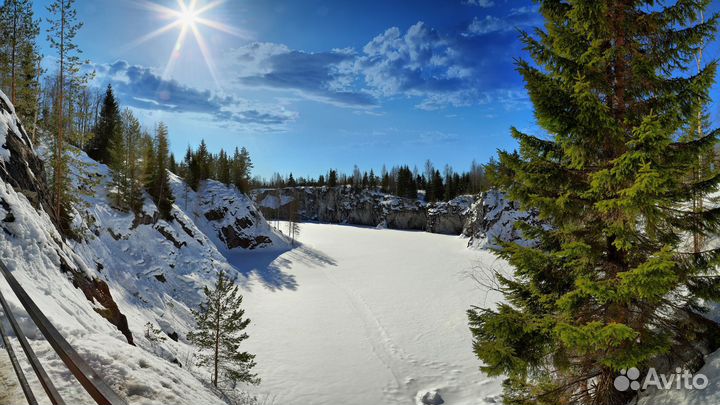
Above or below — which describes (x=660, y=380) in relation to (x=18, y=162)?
below

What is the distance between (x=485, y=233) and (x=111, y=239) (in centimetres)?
4560

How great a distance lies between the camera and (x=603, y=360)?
20.6 ft

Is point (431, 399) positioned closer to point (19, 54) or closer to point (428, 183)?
point (19, 54)

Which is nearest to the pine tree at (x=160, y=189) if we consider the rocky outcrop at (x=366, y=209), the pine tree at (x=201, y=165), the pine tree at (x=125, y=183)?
the pine tree at (x=125, y=183)

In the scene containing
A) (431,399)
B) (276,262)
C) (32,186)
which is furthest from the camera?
(276,262)

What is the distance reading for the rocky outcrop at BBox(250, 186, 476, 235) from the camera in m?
82.2

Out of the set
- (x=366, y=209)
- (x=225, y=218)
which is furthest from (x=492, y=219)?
(x=366, y=209)

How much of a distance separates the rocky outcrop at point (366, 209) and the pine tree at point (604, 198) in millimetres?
72420

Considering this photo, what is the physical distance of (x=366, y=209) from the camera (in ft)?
338

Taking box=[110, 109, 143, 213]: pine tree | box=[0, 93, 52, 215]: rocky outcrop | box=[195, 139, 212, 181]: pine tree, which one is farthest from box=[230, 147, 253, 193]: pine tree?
box=[0, 93, 52, 215]: rocky outcrop

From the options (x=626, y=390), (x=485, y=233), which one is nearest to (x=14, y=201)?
(x=626, y=390)

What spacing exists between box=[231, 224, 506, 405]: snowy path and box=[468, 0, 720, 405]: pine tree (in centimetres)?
1004

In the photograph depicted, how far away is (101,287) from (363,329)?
620 inches

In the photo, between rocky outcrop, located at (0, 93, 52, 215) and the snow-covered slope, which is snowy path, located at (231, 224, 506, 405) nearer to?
the snow-covered slope
